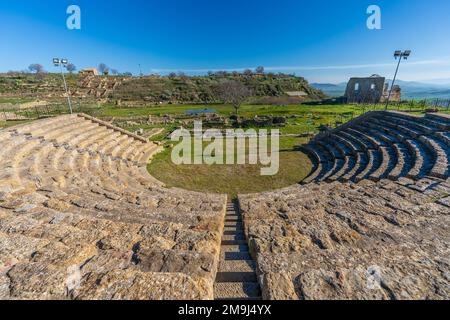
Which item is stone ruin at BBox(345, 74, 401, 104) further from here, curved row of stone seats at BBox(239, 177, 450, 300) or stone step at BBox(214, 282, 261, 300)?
stone step at BBox(214, 282, 261, 300)

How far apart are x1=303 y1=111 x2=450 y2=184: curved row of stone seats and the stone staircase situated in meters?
6.70

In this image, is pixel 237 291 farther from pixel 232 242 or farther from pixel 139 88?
pixel 139 88

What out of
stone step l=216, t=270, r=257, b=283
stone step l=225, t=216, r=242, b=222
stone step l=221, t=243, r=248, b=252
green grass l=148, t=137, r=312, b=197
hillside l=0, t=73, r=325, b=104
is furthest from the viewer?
hillside l=0, t=73, r=325, b=104

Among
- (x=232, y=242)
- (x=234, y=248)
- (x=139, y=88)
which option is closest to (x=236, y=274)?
(x=234, y=248)

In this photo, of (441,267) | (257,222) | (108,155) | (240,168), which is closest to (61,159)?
(108,155)

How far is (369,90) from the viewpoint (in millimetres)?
53281

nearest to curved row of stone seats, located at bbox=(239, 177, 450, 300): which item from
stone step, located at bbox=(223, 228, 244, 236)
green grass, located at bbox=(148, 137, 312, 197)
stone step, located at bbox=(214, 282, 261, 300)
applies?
stone step, located at bbox=(214, 282, 261, 300)

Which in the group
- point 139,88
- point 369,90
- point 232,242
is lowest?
point 232,242

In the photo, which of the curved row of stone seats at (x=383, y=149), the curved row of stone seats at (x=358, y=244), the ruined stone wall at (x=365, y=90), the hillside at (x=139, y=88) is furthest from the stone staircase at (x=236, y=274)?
the ruined stone wall at (x=365, y=90)

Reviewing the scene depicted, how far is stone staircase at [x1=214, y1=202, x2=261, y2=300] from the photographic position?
267 cm

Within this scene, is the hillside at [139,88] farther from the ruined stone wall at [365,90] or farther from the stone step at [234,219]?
the stone step at [234,219]

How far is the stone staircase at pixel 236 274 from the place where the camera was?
2.67 metres

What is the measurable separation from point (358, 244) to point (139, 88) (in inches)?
2912
